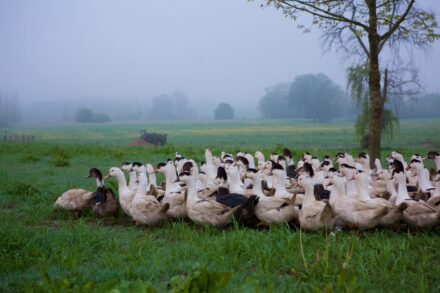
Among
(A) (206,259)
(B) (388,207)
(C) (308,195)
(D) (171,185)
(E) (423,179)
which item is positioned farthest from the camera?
(D) (171,185)

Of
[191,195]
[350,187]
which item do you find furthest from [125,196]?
[350,187]

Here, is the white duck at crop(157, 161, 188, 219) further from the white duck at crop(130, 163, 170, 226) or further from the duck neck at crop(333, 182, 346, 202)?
the duck neck at crop(333, 182, 346, 202)

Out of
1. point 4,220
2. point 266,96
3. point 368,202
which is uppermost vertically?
point 266,96

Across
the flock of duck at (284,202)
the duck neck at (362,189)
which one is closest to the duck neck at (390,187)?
the flock of duck at (284,202)

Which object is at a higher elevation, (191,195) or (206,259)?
(191,195)

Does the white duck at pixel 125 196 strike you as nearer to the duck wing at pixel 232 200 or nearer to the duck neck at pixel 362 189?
the duck wing at pixel 232 200

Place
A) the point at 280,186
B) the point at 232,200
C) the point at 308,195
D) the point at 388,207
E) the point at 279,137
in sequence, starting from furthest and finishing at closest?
the point at 279,137, the point at 280,186, the point at 232,200, the point at 308,195, the point at 388,207

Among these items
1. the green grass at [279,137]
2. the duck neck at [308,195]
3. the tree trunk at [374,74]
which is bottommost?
the green grass at [279,137]

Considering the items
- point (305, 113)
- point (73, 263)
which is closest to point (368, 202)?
point (73, 263)

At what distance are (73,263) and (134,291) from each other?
69.0 inches

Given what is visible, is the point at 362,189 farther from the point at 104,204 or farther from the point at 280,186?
the point at 104,204

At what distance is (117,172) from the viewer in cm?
865

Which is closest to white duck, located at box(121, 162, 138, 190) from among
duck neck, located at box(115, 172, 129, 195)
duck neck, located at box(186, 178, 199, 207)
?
duck neck, located at box(115, 172, 129, 195)

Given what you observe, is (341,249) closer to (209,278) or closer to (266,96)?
(209,278)
